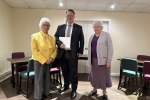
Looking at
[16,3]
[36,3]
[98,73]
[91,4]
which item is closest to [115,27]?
[91,4]

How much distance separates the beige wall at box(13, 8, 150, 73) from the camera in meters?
3.42

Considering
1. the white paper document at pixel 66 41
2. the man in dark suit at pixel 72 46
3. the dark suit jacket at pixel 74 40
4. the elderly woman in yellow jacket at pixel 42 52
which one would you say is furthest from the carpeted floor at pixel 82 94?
the white paper document at pixel 66 41

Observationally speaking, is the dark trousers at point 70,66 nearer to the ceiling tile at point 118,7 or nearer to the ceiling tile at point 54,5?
the ceiling tile at point 54,5

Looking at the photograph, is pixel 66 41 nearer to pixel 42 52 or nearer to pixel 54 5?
pixel 42 52

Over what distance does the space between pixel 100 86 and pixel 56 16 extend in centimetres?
284

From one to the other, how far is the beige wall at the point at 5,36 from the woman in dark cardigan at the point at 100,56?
2.85 m

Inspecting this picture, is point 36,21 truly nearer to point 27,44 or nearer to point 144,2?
point 27,44

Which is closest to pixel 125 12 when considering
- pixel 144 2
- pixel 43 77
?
pixel 144 2

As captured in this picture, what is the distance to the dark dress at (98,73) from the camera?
180 cm

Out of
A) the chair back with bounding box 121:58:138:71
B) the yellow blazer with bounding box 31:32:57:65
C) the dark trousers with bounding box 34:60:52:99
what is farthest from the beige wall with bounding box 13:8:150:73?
the dark trousers with bounding box 34:60:52:99

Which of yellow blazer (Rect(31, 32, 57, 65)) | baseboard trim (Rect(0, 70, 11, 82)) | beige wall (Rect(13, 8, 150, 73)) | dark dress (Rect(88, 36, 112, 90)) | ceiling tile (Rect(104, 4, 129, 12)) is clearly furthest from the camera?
beige wall (Rect(13, 8, 150, 73))

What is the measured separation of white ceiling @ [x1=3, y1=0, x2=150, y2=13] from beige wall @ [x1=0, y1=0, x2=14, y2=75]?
0.29 metres

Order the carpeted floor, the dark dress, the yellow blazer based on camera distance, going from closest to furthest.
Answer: the yellow blazer
the dark dress
the carpeted floor

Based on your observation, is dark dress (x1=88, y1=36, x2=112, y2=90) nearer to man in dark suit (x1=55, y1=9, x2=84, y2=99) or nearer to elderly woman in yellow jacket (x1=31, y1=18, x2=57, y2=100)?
man in dark suit (x1=55, y1=9, x2=84, y2=99)
